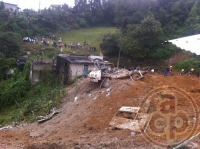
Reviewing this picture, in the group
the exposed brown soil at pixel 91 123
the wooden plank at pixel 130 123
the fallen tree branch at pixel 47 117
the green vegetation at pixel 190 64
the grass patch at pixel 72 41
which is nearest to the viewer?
the exposed brown soil at pixel 91 123

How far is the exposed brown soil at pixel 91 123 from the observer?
8609 mm

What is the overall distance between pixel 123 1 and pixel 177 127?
28.3 m

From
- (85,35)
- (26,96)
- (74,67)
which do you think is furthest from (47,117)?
(85,35)

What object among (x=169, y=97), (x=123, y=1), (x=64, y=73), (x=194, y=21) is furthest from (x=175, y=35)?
(x=169, y=97)

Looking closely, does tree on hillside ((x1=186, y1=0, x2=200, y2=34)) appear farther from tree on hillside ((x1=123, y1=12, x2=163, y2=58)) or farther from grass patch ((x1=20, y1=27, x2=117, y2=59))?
grass patch ((x1=20, y1=27, x2=117, y2=59))

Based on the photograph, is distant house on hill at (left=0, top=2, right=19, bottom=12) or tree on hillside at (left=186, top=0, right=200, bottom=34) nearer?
tree on hillside at (left=186, top=0, right=200, bottom=34)

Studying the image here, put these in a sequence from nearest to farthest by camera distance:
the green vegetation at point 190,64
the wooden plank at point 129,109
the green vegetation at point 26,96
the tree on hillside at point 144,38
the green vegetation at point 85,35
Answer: the wooden plank at point 129,109 → the green vegetation at point 26,96 → the green vegetation at point 85,35 → the green vegetation at point 190,64 → the tree on hillside at point 144,38

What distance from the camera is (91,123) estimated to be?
10.8 meters

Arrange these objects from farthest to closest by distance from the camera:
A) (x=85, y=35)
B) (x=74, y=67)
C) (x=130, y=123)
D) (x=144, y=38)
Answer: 1. (x=85, y=35)
2. (x=144, y=38)
3. (x=74, y=67)
4. (x=130, y=123)

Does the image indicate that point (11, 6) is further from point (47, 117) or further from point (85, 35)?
point (47, 117)

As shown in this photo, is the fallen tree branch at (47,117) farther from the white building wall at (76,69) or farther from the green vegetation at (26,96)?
the white building wall at (76,69)

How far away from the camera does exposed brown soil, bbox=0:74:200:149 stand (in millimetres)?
8609

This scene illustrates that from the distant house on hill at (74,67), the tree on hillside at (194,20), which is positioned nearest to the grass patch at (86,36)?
the tree on hillside at (194,20)

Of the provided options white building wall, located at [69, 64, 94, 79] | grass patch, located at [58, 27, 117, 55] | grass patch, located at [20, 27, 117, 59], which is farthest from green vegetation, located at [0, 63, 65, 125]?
grass patch, located at [58, 27, 117, 55]
